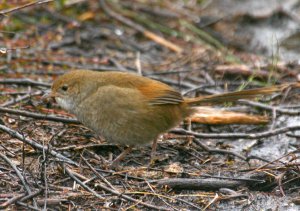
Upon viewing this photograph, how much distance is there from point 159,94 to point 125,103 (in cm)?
35

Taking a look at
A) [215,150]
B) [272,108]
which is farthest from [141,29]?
[215,150]

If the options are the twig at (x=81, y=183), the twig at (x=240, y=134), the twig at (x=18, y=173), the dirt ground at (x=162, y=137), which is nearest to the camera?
the twig at (x=18, y=173)

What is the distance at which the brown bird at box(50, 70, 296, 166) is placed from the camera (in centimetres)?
512

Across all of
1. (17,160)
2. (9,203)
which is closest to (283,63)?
(17,160)

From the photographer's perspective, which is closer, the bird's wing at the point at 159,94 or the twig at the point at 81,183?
the twig at the point at 81,183

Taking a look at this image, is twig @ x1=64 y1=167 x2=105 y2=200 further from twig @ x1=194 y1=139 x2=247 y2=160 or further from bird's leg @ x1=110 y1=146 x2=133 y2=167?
twig @ x1=194 y1=139 x2=247 y2=160

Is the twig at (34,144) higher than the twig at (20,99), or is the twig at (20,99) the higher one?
the twig at (20,99)

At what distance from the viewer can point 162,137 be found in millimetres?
5949

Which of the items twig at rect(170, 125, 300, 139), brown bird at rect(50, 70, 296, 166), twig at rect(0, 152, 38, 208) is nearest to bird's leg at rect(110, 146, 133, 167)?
brown bird at rect(50, 70, 296, 166)

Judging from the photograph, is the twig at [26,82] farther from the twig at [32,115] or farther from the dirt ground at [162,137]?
the twig at [32,115]

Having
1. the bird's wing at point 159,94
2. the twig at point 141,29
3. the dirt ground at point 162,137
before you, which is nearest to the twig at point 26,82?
the dirt ground at point 162,137

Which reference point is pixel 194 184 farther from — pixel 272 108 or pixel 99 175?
pixel 272 108

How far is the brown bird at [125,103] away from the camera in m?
5.12

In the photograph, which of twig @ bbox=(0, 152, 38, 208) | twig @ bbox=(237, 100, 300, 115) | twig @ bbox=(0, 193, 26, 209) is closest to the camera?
twig @ bbox=(0, 193, 26, 209)
